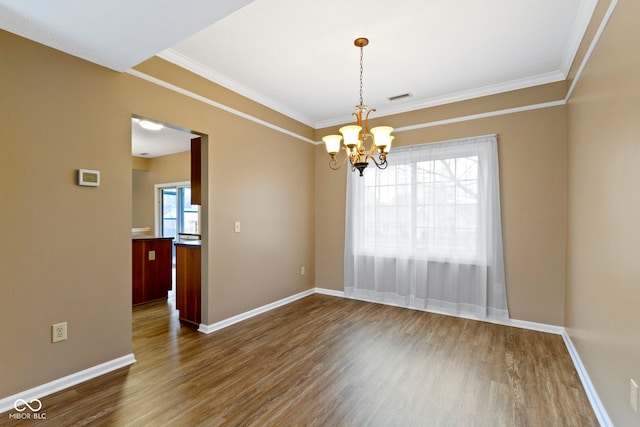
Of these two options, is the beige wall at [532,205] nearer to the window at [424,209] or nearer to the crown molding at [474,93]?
the crown molding at [474,93]

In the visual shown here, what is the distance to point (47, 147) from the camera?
207 cm

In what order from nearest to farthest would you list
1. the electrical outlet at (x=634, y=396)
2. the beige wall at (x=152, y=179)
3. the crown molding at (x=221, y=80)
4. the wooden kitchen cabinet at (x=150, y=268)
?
the electrical outlet at (x=634, y=396) < the crown molding at (x=221, y=80) < the wooden kitchen cabinet at (x=150, y=268) < the beige wall at (x=152, y=179)

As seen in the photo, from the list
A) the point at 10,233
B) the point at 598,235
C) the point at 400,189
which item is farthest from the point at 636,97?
the point at 10,233

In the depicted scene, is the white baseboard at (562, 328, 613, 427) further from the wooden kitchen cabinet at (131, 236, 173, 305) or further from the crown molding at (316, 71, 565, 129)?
the wooden kitchen cabinet at (131, 236, 173, 305)

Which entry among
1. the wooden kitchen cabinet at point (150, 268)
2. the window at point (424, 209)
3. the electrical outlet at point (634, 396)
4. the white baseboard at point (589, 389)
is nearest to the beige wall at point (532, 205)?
the window at point (424, 209)

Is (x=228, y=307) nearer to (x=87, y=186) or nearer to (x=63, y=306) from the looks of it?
(x=63, y=306)

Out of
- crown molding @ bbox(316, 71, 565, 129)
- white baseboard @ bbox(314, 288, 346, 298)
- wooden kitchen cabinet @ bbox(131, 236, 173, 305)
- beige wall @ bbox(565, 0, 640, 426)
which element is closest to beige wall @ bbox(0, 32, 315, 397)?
wooden kitchen cabinet @ bbox(131, 236, 173, 305)

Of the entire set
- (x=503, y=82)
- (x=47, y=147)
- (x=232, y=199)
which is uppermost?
(x=503, y=82)

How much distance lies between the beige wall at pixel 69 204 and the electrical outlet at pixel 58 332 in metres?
0.03

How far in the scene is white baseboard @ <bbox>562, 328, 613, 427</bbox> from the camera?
1.78 m

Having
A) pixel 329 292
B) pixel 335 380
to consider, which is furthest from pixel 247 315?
pixel 335 380

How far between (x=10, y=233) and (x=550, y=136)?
4.89 meters

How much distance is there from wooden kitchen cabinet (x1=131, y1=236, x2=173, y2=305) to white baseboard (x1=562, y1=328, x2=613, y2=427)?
4.96m

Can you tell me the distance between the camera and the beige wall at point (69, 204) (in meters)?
1.93
